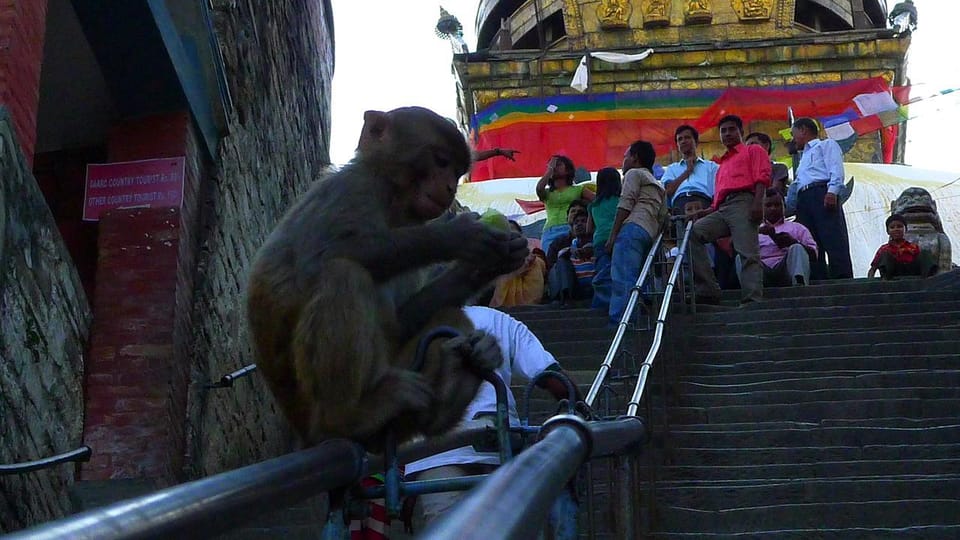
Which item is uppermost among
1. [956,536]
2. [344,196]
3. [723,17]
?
[723,17]

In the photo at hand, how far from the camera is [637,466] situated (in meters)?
4.96

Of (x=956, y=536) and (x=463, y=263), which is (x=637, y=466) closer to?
(x=956, y=536)

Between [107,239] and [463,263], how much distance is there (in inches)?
152

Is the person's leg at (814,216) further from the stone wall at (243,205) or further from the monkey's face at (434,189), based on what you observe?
the monkey's face at (434,189)

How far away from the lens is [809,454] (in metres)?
6.04

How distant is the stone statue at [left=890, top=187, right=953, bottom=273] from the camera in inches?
451

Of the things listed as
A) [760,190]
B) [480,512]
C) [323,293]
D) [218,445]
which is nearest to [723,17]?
[760,190]

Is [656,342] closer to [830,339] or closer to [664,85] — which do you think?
[830,339]

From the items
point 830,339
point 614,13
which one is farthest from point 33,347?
point 614,13

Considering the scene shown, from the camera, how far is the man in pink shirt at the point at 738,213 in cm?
888

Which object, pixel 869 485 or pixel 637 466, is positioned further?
pixel 869 485

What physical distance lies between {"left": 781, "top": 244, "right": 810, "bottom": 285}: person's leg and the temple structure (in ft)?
38.0

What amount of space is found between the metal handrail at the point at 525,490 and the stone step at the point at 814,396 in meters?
4.66

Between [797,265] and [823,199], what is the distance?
1.96 feet
